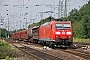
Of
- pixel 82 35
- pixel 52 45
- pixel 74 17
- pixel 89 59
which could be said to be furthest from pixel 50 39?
pixel 74 17

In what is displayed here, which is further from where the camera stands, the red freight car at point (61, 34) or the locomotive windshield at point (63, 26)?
the locomotive windshield at point (63, 26)

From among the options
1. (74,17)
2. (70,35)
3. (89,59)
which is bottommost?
(89,59)

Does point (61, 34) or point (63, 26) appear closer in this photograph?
point (61, 34)

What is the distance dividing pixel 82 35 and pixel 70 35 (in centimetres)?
4903

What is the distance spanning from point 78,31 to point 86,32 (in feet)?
10.4

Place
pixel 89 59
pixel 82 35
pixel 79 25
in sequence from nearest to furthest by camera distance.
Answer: pixel 89 59
pixel 82 35
pixel 79 25

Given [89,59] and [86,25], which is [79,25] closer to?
[86,25]

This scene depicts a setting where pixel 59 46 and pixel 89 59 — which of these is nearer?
pixel 89 59

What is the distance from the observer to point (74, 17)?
10500 centimetres

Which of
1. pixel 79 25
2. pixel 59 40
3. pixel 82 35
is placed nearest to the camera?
pixel 59 40

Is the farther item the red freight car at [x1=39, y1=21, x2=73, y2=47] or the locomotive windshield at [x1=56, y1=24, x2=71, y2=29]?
the locomotive windshield at [x1=56, y1=24, x2=71, y2=29]

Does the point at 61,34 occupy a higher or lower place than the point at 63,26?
lower

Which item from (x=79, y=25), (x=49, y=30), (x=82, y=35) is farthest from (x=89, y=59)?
(x=79, y=25)

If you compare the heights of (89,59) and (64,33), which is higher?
(64,33)
